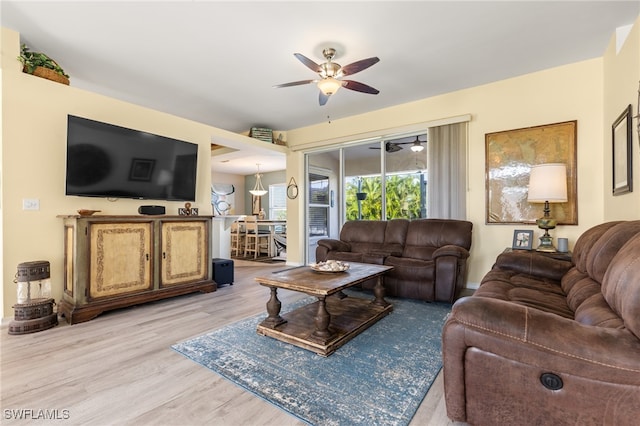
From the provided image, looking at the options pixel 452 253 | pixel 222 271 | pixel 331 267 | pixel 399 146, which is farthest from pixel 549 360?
pixel 399 146

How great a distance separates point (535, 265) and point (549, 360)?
5.83ft

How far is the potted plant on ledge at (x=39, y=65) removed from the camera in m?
2.85

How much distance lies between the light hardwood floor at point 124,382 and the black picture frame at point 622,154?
2.34 m

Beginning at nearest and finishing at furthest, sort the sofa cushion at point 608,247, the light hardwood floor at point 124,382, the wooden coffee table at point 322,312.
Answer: the light hardwood floor at point 124,382 < the sofa cushion at point 608,247 < the wooden coffee table at point 322,312

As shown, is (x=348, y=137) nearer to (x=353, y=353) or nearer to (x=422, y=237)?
(x=422, y=237)

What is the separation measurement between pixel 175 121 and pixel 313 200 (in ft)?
9.36

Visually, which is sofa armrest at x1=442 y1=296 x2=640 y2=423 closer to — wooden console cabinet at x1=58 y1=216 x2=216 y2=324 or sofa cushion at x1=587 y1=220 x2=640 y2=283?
sofa cushion at x1=587 y1=220 x2=640 y2=283

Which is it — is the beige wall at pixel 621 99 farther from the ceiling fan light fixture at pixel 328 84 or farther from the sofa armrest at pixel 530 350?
the ceiling fan light fixture at pixel 328 84

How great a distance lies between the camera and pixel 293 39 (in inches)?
114

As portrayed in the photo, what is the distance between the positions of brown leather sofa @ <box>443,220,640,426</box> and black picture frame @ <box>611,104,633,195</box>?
1590mm

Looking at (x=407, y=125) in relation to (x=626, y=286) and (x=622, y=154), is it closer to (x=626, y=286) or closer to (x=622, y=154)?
(x=622, y=154)

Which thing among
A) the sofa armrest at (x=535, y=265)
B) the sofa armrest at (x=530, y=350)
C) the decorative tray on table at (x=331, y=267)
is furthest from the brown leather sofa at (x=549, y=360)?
the decorative tray on table at (x=331, y=267)

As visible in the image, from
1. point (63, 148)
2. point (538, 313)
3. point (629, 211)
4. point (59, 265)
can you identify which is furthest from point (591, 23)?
point (59, 265)

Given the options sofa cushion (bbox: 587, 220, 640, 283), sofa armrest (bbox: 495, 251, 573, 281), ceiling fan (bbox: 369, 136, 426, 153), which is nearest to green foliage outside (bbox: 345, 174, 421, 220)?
ceiling fan (bbox: 369, 136, 426, 153)
